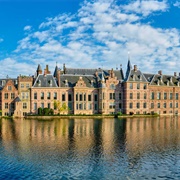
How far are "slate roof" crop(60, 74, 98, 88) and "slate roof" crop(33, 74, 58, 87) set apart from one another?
2.84 meters

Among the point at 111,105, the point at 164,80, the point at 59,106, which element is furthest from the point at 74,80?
the point at 164,80

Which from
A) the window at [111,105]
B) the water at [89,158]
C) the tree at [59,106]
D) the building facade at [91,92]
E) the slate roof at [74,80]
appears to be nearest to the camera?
the water at [89,158]

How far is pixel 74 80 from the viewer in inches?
3209

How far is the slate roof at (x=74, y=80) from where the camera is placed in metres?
79.9

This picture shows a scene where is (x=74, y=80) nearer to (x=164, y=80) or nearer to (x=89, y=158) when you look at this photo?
(x=164, y=80)

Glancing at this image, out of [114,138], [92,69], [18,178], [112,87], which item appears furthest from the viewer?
[92,69]

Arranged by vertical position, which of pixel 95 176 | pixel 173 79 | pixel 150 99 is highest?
pixel 173 79

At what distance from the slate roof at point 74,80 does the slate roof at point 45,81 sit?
2.84 metres

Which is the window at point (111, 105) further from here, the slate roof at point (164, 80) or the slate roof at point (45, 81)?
the slate roof at point (45, 81)

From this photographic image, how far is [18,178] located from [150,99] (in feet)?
236

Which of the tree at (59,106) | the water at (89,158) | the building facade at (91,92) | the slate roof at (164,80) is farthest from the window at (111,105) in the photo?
the water at (89,158)

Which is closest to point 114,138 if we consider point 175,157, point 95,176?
point 175,157

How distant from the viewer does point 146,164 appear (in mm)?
22469

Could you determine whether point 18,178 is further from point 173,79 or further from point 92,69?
point 173,79
